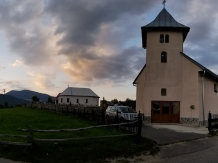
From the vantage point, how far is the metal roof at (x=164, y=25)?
90.0 ft

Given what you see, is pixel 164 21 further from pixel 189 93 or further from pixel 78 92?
pixel 78 92

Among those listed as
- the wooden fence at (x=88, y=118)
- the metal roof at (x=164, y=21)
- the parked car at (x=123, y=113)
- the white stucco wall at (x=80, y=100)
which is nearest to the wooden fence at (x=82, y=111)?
the wooden fence at (x=88, y=118)

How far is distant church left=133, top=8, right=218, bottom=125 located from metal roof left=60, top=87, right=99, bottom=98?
61.5 metres

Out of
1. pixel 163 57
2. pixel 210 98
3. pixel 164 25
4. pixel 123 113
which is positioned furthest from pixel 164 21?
pixel 123 113

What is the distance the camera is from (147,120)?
26844 mm

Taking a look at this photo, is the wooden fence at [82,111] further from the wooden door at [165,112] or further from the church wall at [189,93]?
the church wall at [189,93]

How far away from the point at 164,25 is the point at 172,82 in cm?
619

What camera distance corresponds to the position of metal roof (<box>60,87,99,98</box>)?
8744cm

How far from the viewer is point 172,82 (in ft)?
87.7

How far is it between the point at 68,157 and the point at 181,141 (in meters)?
6.93

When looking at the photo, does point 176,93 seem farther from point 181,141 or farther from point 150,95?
point 181,141

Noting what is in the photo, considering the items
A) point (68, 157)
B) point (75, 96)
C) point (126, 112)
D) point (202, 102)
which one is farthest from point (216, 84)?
point (75, 96)

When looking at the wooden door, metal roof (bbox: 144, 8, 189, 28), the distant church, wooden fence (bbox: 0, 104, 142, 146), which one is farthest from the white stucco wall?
the wooden door

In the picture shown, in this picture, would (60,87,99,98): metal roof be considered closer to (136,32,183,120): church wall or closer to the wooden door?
(136,32,183,120): church wall
